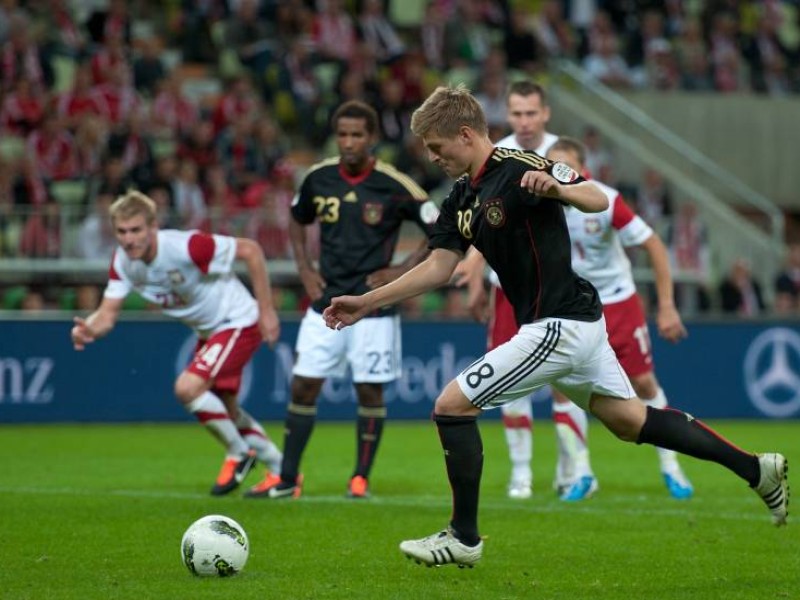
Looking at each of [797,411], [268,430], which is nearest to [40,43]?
[268,430]

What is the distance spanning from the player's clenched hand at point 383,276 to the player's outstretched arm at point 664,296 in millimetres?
1600

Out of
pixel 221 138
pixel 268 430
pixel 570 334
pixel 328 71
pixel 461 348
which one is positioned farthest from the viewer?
pixel 328 71

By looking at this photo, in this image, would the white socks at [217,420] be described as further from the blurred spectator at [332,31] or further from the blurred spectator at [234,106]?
the blurred spectator at [332,31]

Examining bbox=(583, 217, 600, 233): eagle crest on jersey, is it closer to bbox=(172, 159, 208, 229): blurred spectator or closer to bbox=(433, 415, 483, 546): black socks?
bbox=(433, 415, 483, 546): black socks

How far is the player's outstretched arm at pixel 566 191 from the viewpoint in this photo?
6.51 m

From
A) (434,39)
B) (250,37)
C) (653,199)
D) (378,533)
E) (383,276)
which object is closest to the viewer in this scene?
(378,533)

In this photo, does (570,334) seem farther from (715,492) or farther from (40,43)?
(40,43)

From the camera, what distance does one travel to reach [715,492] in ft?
35.1

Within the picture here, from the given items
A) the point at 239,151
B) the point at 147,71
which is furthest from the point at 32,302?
the point at 147,71

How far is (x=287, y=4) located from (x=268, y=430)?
7.94 m

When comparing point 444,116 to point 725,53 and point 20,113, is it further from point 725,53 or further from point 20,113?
point 725,53

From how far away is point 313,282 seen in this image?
1021 centimetres

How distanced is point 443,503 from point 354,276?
160cm

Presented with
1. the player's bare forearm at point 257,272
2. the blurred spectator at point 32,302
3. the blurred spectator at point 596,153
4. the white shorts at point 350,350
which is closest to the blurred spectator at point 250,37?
the blurred spectator at point 596,153
